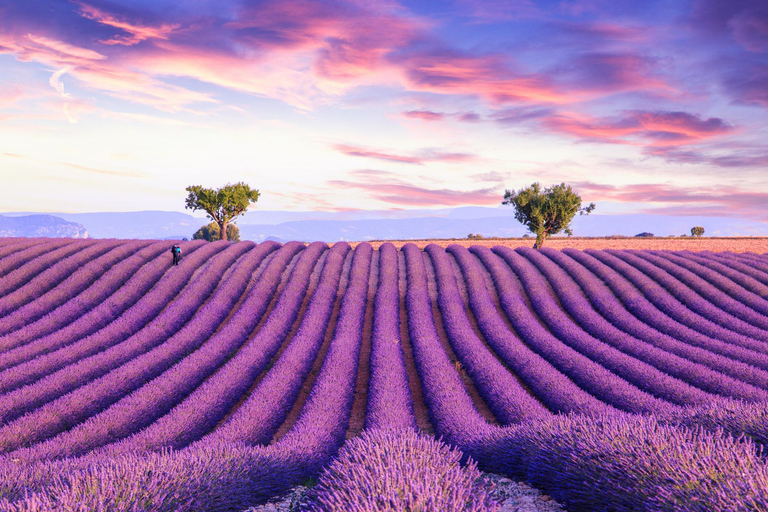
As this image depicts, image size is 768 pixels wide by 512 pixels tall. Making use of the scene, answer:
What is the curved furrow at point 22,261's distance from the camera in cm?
1518

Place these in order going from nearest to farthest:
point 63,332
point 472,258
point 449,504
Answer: point 449,504 < point 63,332 < point 472,258

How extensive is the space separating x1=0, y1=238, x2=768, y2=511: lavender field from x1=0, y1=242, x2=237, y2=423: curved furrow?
0.18ft

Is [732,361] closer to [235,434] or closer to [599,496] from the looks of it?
[599,496]

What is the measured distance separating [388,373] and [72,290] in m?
12.4

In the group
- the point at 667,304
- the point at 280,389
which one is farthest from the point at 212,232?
the point at 667,304

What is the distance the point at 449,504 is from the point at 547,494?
4.85 ft

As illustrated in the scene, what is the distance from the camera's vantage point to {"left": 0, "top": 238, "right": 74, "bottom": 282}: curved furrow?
49.8ft

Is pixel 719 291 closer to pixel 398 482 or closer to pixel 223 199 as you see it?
pixel 398 482

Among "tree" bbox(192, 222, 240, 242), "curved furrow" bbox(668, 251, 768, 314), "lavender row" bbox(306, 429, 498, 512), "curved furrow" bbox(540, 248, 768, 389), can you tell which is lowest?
"curved furrow" bbox(540, 248, 768, 389)

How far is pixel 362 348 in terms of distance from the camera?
40.4ft

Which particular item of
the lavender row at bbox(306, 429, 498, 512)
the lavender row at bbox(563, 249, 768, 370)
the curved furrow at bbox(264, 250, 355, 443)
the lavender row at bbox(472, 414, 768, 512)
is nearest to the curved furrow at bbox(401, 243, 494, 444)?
the lavender row at bbox(472, 414, 768, 512)

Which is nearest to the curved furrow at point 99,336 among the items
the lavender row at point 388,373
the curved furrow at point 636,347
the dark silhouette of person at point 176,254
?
the dark silhouette of person at point 176,254

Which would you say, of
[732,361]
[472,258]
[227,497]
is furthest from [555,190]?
[227,497]

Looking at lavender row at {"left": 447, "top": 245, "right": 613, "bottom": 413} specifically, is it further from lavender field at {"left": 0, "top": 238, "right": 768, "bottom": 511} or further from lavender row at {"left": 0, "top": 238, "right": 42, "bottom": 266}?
lavender row at {"left": 0, "top": 238, "right": 42, "bottom": 266}
